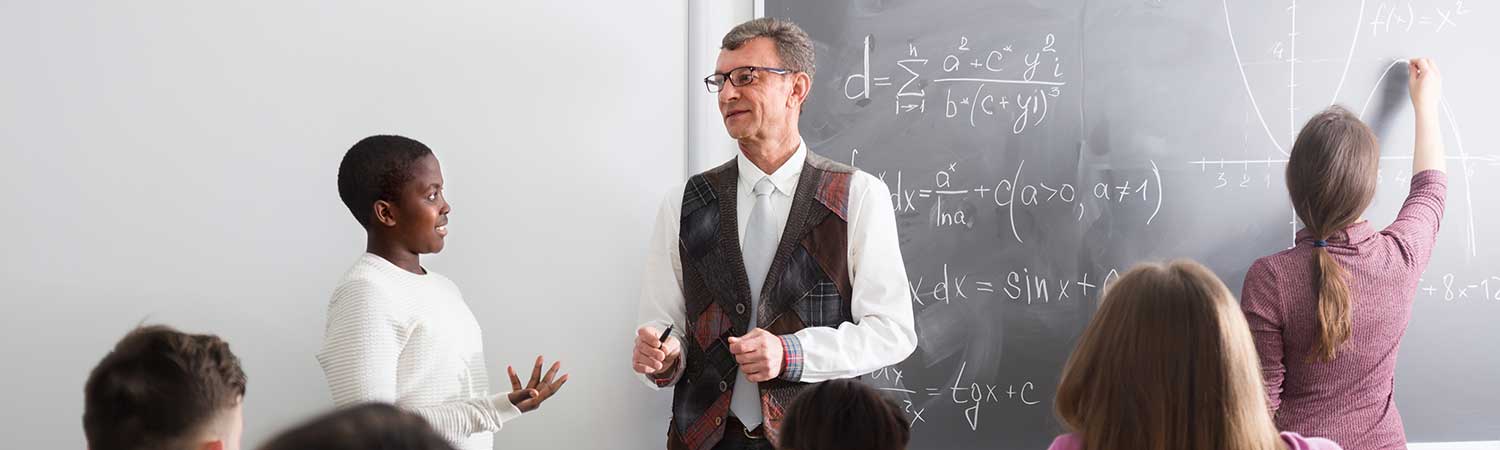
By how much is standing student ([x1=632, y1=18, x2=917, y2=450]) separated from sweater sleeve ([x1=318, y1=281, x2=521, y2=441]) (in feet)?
1.19

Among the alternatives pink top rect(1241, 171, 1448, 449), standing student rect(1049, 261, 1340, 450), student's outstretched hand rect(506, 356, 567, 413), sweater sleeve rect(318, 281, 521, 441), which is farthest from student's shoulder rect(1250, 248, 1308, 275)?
sweater sleeve rect(318, 281, 521, 441)

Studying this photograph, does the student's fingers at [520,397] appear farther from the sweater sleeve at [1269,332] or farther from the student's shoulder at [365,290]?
the sweater sleeve at [1269,332]

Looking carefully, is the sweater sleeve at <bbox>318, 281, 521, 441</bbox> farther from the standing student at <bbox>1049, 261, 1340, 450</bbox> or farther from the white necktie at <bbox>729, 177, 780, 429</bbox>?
the standing student at <bbox>1049, 261, 1340, 450</bbox>

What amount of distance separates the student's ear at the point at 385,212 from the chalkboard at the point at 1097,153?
3.29 feet

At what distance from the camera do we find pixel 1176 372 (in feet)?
4.19

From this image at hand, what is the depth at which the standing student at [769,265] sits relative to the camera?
2.03m

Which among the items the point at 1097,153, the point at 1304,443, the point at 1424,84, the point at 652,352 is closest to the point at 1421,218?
the point at 1424,84

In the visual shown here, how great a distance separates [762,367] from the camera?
189 centimetres

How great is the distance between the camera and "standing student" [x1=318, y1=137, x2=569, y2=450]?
1710 millimetres

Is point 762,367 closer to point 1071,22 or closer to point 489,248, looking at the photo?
point 489,248

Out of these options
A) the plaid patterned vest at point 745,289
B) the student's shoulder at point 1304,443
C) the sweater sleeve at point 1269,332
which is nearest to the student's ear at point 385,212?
the plaid patterned vest at point 745,289

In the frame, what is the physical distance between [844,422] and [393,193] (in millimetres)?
948

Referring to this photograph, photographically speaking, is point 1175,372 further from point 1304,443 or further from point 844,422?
point 844,422

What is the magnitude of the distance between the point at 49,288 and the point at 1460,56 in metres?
3.40
